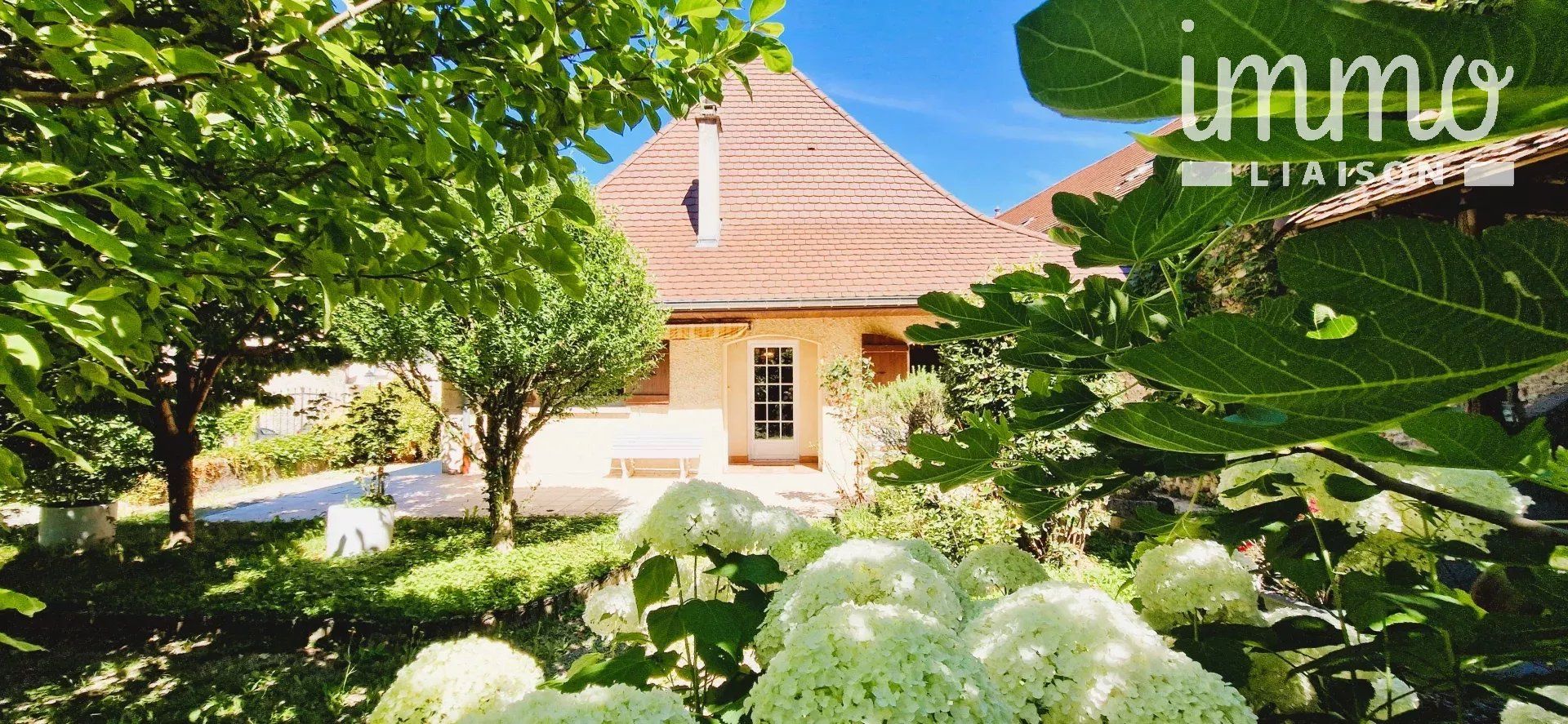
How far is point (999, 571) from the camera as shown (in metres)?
1.45

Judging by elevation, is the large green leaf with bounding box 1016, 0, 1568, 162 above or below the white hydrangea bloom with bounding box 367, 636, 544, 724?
above

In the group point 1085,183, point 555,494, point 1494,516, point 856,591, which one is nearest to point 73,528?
point 555,494

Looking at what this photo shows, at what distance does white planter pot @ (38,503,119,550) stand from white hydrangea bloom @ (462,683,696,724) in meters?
8.36

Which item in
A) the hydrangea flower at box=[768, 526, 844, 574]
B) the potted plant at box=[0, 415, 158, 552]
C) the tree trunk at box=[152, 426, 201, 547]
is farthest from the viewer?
the potted plant at box=[0, 415, 158, 552]

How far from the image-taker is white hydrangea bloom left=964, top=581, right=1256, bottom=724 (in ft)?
2.68

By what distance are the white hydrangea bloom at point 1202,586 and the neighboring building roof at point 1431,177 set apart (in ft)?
9.43

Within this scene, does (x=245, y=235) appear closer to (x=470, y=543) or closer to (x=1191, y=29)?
(x=1191, y=29)

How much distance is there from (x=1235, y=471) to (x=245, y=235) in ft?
8.67

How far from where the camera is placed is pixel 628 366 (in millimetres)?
6613

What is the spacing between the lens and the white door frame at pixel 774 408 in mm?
10227

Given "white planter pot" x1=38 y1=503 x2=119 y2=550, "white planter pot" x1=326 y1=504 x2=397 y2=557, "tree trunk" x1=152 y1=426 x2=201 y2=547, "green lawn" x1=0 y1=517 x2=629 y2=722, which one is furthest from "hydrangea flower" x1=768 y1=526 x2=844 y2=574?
"white planter pot" x1=38 y1=503 x2=119 y2=550

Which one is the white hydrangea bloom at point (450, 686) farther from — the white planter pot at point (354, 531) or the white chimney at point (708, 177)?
the white chimney at point (708, 177)

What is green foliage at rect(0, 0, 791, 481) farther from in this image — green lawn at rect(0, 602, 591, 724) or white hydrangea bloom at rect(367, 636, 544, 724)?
green lawn at rect(0, 602, 591, 724)
